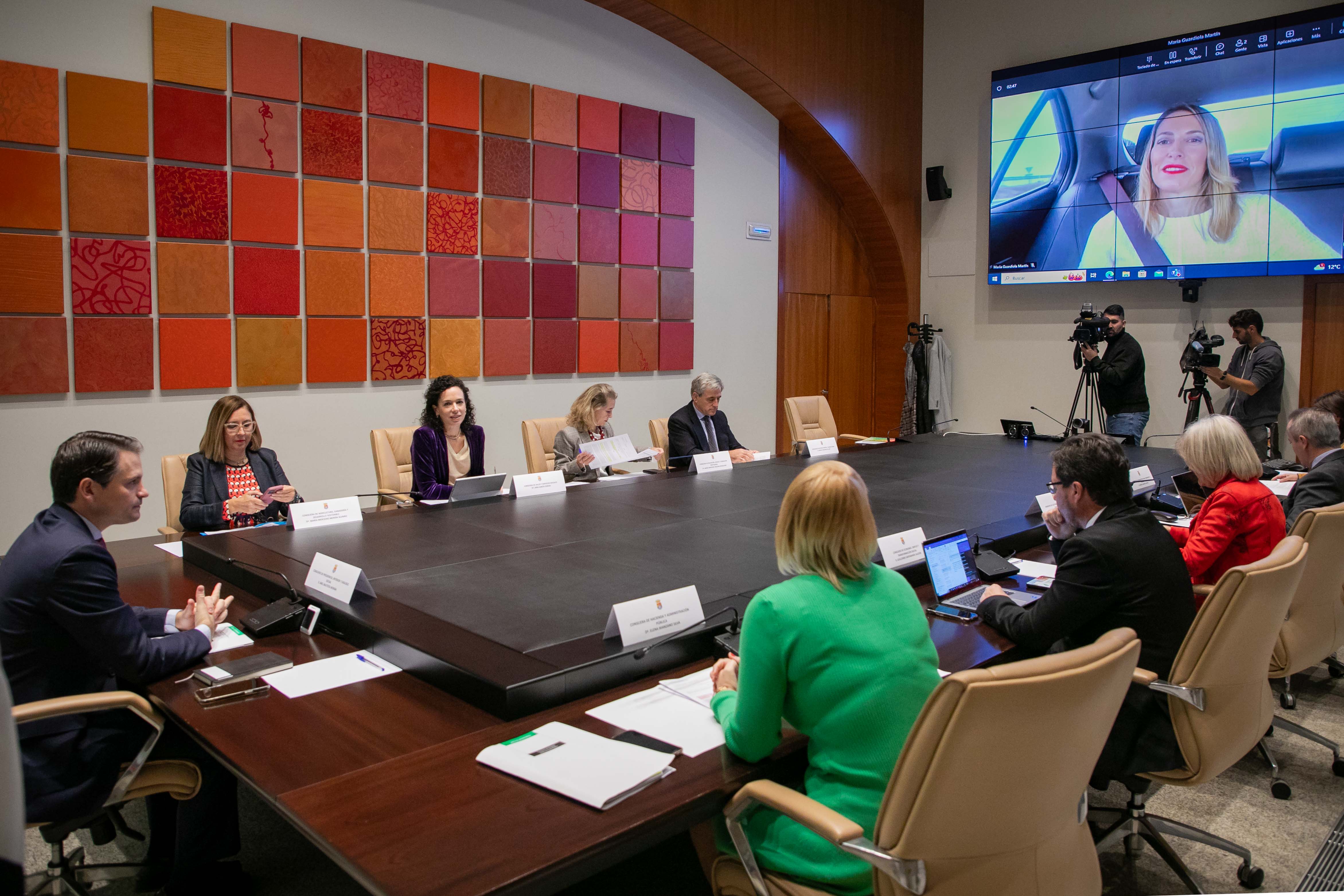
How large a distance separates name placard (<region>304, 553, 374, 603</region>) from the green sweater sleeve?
1291mm

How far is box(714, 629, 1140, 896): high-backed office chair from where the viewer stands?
134cm

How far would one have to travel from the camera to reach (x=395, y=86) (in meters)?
6.08

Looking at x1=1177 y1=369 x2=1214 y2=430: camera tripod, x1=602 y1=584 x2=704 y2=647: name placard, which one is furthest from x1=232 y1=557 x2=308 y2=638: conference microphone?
x1=1177 y1=369 x2=1214 y2=430: camera tripod

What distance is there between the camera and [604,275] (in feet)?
24.2

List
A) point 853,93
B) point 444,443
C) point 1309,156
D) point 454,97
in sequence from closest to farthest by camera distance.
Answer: point 444,443, point 454,97, point 1309,156, point 853,93

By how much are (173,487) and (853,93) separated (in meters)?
7.27

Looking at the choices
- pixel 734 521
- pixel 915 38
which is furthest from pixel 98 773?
pixel 915 38

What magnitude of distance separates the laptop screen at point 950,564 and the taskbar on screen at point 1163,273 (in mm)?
6160

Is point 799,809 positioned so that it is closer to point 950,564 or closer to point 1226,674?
point 1226,674

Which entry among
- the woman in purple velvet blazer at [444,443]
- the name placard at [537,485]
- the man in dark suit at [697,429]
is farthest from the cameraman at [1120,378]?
the woman in purple velvet blazer at [444,443]

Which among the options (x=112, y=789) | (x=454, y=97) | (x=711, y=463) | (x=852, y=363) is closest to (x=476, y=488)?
(x=711, y=463)

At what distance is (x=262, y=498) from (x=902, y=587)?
295 cm

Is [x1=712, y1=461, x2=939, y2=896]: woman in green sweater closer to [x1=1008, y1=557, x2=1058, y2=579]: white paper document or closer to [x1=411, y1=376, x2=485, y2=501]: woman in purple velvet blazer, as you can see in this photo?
[x1=1008, y1=557, x2=1058, y2=579]: white paper document

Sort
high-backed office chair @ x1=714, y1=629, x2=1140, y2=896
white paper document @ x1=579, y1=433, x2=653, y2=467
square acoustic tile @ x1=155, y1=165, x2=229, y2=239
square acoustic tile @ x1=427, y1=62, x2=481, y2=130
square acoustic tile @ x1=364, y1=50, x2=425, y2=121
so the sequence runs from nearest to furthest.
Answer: high-backed office chair @ x1=714, y1=629, x2=1140, y2=896
white paper document @ x1=579, y1=433, x2=653, y2=467
square acoustic tile @ x1=155, y1=165, x2=229, y2=239
square acoustic tile @ x1=364, y1=50, x2=425, y2=121
square acoustic tile @ x1=427, y1=62, x2=481, y2=130
